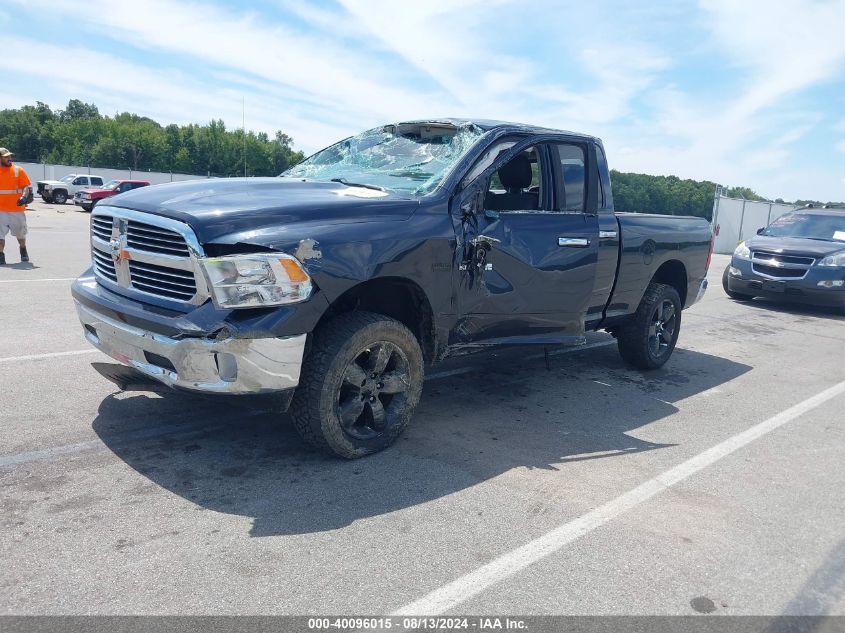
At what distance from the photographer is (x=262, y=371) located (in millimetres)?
3418

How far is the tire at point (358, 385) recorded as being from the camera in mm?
3697

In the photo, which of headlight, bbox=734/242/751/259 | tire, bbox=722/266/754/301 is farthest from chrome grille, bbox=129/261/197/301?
tire, bbox=722/266/754/301

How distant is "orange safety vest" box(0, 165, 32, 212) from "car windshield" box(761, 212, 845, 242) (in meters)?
12.6

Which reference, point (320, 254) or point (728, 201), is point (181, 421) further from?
point (728, 201)

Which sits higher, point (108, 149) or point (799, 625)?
point (108, 149)

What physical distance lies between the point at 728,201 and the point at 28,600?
29.5m

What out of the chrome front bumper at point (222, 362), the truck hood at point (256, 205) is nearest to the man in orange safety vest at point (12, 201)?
the truck hood at point (256, 205)

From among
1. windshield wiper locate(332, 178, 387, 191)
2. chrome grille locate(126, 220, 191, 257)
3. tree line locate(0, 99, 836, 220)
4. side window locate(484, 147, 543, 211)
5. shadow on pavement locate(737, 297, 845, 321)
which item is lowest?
shadow on pavement locate(737, 297, 845, 321)

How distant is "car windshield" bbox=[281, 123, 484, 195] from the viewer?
4527mm

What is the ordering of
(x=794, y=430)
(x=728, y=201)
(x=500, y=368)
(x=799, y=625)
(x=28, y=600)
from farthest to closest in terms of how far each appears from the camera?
(x=728, y=201) < (x=500, y=368) < (x=794, y=430) < (x=799, y=625) < (x=28, y=600)

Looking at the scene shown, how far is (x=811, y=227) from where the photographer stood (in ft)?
39.9

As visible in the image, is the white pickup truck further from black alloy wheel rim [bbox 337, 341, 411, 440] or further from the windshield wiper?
black alloy wheel rim [bbox 337, 341, 411, 440]

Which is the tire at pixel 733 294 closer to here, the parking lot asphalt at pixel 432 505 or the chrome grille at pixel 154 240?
the parking lot asphalt at pixel 432 505

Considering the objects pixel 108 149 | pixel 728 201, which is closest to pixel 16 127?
pixel 108 149
